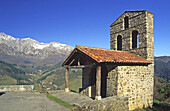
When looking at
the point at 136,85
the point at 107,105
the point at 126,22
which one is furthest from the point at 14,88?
the point at 126,22

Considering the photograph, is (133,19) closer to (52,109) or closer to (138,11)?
(138,11)

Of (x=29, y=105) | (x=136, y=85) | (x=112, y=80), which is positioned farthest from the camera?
(x=136, y=85)

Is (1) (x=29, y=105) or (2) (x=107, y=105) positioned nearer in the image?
(2) (x=107, y=105)

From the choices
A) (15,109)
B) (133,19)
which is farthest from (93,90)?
(133,19)

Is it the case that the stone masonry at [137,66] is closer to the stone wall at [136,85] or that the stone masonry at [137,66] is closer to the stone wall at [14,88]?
the stone wall at [136,85]

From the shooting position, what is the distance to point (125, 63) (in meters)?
9.44

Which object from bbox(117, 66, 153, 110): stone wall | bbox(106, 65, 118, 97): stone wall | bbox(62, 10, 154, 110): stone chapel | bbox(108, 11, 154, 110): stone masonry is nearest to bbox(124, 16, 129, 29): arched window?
bbox(62, 10, 154, 110): stone chapel

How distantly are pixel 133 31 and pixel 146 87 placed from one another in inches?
207

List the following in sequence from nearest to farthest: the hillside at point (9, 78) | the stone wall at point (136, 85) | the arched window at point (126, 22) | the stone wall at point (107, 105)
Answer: the stone wall at point (107, 105) → the stone wall at point (136, 85) → the arched window at point (126, 22) → the hillside at point (9, 78)

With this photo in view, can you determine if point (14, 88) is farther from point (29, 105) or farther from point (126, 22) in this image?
Result: point (126, 22)

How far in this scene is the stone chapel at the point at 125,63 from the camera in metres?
9.03

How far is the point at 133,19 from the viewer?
1231 centimetres

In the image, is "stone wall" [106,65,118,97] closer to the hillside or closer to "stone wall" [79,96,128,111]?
"stone wall" [79,96,128,111]

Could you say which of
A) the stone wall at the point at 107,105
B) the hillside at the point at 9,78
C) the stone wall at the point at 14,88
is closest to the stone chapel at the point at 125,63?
the stone wall at the point at 107,105
